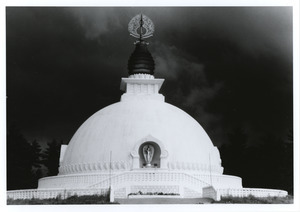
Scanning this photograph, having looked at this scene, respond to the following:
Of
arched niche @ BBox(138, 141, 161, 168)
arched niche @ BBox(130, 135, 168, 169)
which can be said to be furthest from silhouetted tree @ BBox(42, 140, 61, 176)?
arched niche @ BBox(130, 135, 168, 169)

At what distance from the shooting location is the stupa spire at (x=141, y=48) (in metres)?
48.7

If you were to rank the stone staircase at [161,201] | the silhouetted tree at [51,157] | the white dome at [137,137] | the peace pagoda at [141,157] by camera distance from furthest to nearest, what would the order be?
1. the silhouetted tree at [51,157]
2. the white dome at [137,137]
3. the peace pagoda at [141,157]
4. the stone staircase at [161,201]

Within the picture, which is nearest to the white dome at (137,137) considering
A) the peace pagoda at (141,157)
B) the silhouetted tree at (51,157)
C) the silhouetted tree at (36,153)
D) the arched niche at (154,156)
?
the peace pagoda at (141,157)

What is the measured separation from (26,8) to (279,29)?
14.1m

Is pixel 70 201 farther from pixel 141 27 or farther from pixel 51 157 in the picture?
pixel 51 157

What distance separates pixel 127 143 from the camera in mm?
42094

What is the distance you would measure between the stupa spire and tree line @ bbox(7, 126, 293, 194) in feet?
33.1

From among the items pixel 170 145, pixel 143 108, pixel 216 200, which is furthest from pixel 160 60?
pixel 216 200

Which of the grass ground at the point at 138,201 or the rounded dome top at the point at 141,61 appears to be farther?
the rounded dome top at the point at 141,61

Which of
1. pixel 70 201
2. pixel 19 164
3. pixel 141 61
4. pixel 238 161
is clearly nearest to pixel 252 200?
pixel 70 201

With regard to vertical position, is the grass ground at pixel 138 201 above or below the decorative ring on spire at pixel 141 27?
below

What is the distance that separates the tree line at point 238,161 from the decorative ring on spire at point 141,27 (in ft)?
38.0

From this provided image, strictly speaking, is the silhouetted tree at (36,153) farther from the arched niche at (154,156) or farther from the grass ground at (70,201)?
the grass ground at (70,201)

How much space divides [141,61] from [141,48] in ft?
3.84
